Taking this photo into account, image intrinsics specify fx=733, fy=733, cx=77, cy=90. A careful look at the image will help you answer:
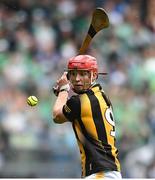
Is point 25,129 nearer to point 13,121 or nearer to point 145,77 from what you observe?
point 13,121

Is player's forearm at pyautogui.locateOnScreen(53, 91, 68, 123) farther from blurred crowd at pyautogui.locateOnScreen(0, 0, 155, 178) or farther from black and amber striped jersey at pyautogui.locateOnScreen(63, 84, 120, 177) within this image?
blurred crowd at pyautogui.locateOnScreen(0, 0, 155, 178)

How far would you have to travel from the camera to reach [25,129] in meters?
9.48

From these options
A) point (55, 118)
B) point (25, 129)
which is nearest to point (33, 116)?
point (25, 129)

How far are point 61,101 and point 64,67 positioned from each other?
16.5 ft

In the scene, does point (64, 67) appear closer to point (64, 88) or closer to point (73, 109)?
point (64, 88)

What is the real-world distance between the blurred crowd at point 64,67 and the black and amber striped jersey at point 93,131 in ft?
14.4

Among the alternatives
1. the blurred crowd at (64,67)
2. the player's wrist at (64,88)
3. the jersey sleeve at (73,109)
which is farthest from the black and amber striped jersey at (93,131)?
the blurred crowd at (64,67)

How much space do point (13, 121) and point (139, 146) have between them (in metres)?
1.67

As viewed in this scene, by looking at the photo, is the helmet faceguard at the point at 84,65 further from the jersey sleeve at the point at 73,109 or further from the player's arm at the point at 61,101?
the player's arm at the point at 61,101

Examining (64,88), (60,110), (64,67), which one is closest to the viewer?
(60,110)

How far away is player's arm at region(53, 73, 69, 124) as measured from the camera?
4918 mm

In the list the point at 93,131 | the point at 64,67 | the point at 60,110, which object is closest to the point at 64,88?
the point at 60,110

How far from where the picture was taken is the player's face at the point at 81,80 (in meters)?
4.84

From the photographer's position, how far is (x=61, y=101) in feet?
16.4
